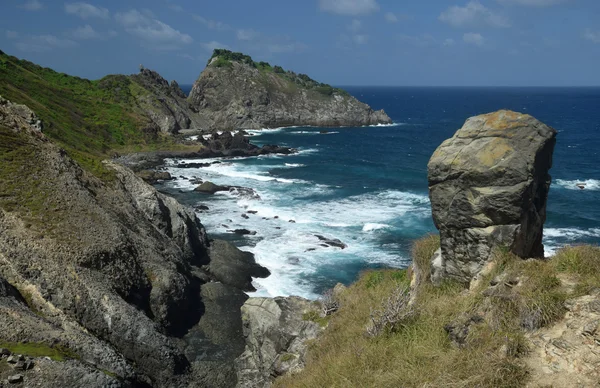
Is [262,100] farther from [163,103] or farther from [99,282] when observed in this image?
[99,282]

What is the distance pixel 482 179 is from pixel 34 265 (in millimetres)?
18256

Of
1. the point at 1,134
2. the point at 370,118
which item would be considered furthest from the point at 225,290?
the point at 370,118

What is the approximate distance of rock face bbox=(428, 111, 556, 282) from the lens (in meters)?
12.7

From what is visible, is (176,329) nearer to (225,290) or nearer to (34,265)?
(225,290)

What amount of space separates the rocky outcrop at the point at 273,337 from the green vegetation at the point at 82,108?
49826mm

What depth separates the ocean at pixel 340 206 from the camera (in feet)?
118

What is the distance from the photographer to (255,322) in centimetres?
1978

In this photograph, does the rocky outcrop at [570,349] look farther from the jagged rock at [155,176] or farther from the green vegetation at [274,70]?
the green vegetation at [274,70]

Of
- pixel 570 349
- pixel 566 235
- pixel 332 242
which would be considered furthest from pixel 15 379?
pixel 566 235

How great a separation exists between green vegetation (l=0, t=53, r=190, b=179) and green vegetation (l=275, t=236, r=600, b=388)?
58011 mm

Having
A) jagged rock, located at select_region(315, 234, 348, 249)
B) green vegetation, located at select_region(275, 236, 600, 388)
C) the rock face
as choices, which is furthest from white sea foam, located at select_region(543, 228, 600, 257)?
green vegetation, located at select_region(275, 236, 600, 388)

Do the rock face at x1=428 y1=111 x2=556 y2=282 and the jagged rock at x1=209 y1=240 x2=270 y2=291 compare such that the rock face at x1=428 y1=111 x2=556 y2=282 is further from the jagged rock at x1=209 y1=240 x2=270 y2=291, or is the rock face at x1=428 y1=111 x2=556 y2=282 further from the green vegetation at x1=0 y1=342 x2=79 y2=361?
the jagged rock at x1=209 y1=240 x2=270 y2=291

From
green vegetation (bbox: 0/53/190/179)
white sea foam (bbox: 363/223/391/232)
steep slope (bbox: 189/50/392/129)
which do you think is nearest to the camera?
white sea foam (bbox: 363/223/391/232)

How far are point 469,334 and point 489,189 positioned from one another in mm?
4290
